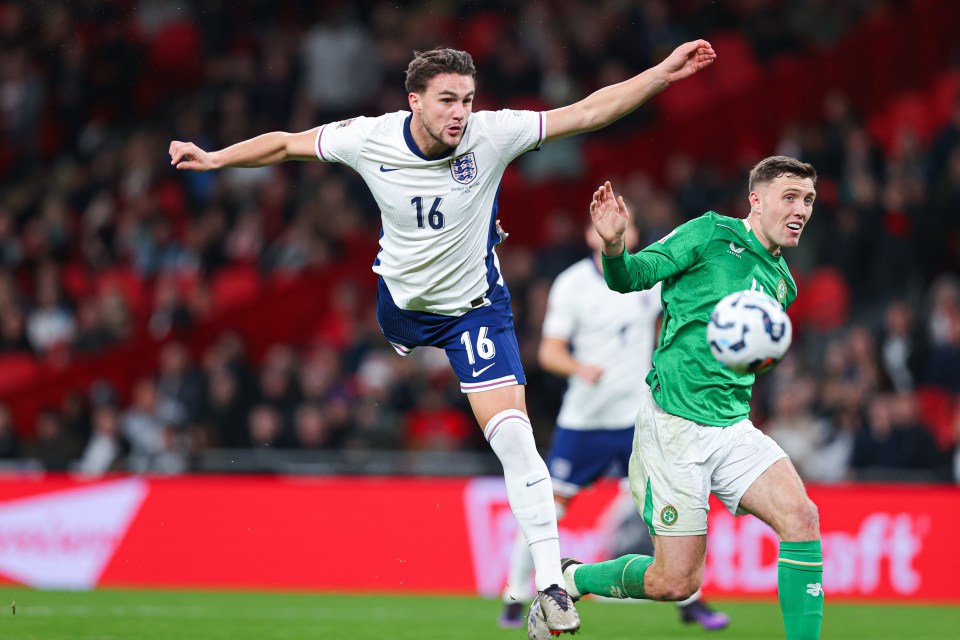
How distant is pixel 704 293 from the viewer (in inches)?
289

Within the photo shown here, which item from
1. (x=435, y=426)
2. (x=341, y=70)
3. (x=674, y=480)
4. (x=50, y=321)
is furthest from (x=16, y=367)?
(x=674, y=480)

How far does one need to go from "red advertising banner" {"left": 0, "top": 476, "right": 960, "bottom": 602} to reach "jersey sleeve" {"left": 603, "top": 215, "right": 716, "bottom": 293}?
585 cm

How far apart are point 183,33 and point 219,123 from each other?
2.48 metres

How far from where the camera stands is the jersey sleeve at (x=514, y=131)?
767cm

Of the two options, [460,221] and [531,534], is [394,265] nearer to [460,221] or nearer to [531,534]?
[460,221]

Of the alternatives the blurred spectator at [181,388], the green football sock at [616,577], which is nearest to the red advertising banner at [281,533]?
the blurred spectator at [181,388]

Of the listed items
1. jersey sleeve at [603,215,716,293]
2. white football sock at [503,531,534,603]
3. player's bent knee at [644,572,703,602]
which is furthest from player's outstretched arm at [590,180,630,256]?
white football sock at [503,531,534,603]

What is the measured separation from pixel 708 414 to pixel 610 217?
1154 millimetres

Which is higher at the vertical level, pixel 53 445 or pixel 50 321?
pixel 50 321

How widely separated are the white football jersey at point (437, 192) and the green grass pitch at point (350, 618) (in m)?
2.32

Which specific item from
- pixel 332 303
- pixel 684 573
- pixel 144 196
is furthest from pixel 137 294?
pixel 684 573

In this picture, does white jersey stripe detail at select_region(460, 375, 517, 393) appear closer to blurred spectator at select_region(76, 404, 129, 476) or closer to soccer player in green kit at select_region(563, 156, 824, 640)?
soccer player in green kit at select_region(563, 156, 824, 640)

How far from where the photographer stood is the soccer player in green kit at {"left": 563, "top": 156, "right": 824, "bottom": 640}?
23.3 ft

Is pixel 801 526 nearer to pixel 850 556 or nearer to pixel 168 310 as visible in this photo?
pixel 850 556
